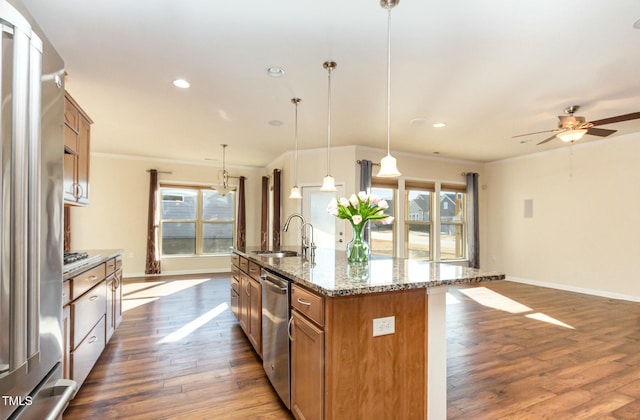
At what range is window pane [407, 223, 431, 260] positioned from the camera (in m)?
6.68

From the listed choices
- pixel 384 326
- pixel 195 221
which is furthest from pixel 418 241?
pixel 384 326

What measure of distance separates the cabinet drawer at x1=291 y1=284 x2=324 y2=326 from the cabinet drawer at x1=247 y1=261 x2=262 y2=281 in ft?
2.70

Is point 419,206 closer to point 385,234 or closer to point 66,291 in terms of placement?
point 385,234

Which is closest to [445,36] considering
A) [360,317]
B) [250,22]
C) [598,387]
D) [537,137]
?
[250,22]

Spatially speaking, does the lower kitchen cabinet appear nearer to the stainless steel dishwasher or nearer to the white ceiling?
the stainless steel dishwasher

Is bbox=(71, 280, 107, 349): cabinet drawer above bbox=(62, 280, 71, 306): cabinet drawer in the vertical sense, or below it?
below

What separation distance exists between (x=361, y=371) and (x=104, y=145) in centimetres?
640

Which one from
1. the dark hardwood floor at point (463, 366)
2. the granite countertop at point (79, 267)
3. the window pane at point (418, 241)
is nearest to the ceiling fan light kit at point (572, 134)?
the dark hardwood floor at point (463, 366)

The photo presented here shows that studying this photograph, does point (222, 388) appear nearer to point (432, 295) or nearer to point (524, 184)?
point (432, 295)

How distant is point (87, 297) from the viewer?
231 cm

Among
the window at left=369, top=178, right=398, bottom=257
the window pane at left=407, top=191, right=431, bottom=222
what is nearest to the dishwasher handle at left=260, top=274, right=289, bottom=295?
the window at left=369, top=178, right=398, bottom=257

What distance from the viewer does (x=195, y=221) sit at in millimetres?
7422

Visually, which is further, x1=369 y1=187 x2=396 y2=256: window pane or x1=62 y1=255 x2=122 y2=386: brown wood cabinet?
x1=369 y1=187 x2=396 y2=256: window pane

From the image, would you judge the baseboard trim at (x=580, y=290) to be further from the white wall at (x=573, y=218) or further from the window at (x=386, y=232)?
the window at (x=386, y=232)
